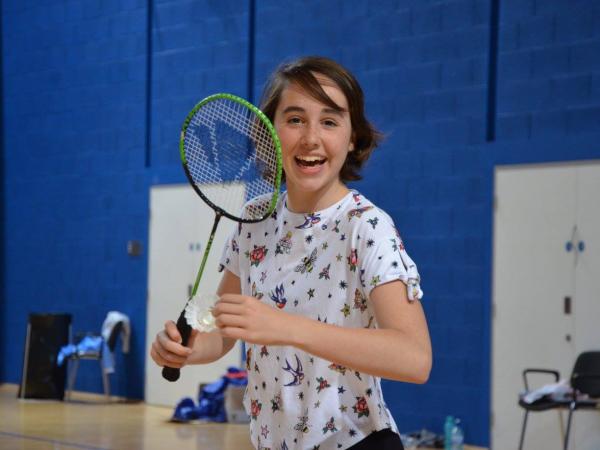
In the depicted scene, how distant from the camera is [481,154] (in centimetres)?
771

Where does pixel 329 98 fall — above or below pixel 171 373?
above

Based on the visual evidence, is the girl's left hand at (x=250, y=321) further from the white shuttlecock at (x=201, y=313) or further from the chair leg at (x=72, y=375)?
the chair leg at (x=72, y=375)

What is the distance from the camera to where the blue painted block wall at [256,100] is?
751 cm

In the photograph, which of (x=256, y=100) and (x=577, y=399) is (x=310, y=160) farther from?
(x=256, y=100)

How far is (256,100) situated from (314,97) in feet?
25.1

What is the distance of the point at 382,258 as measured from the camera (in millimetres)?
1733

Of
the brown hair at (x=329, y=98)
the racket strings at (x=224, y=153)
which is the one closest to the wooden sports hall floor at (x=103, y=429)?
the racket strings at (x=224, y=153)

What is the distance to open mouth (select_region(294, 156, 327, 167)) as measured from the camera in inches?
74.1

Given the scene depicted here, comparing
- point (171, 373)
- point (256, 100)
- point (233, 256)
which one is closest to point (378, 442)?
point (171, 373)

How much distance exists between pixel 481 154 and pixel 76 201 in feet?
18.1

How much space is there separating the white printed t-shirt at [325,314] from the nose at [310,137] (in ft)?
0.45

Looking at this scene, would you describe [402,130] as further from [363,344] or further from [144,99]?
[363,344]

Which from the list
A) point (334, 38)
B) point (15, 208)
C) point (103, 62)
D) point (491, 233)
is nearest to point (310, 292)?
point (491, 233)

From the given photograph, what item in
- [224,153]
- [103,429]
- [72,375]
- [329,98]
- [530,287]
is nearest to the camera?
[329,98]
